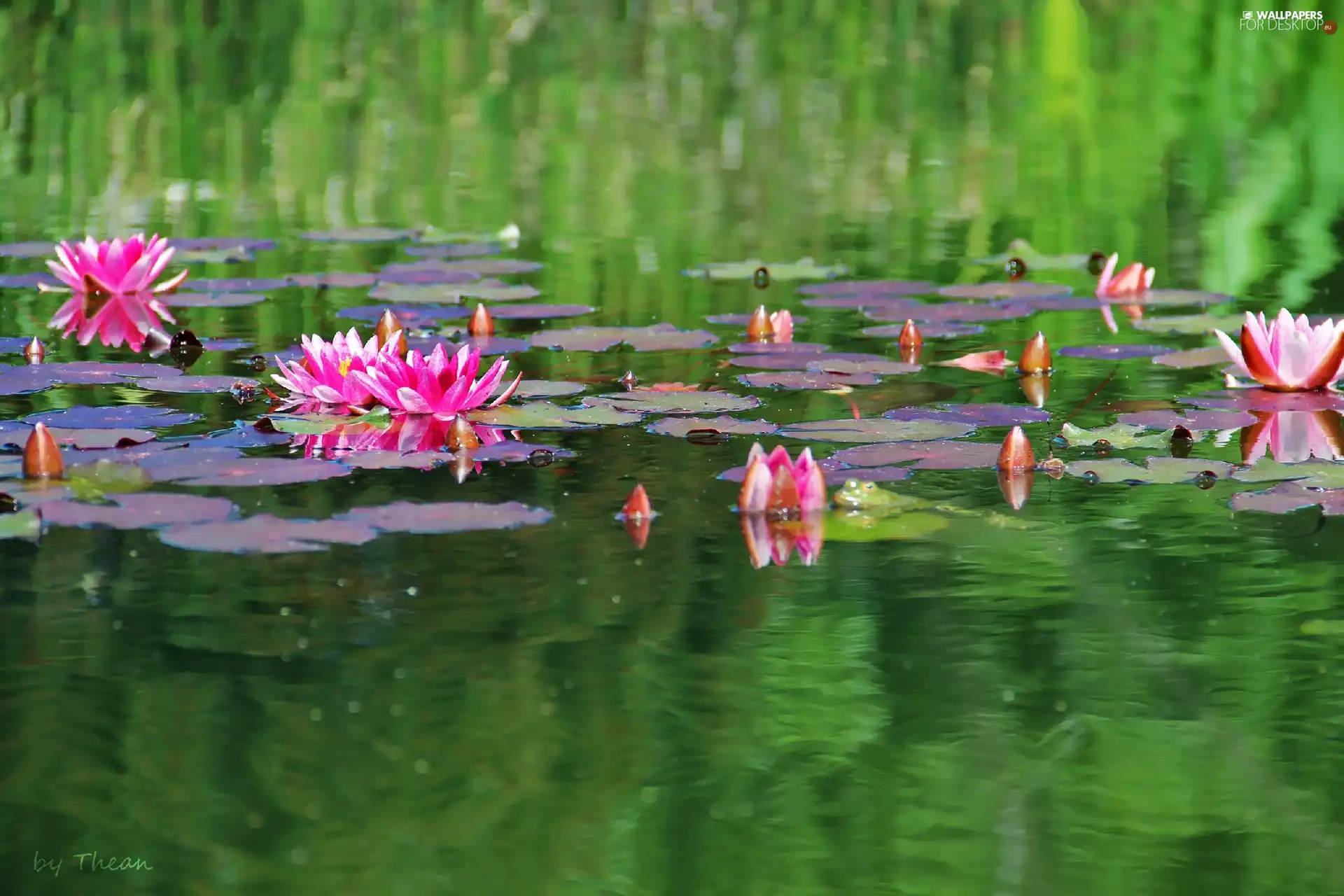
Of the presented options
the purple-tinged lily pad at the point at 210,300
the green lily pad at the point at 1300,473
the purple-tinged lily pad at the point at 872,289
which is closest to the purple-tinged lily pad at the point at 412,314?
the purple-tinged lily pad at the point at 210,300

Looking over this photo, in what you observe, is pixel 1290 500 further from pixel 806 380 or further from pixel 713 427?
pixel 806 380

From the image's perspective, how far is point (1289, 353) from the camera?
4.50 meters

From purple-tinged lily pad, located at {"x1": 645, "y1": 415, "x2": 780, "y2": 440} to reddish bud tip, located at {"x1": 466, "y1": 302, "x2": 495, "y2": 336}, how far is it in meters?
Answer: 1.30

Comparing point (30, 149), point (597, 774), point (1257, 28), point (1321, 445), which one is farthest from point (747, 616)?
point (1257, 28)

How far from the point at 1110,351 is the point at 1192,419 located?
96 cm

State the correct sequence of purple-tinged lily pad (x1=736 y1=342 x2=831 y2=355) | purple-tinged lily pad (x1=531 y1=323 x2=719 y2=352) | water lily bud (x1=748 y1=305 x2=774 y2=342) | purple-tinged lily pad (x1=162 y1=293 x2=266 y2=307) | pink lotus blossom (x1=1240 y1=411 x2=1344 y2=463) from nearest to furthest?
1. pink lotus blossom (x1=1240 y1=411 x2=1344 y2=463)
2. purple-tinged lily pad (x1=736 y1=342 x2=831 y2=355)
3. purple-tinged lily pad (x1=531 y1=323 x2=719 y2=352)
4. water lily bud (x1=748 y1=305 x2=774 y2=342)
5. purple-tinged lily pad (x1=162 y1=293 x2=266 y2=307)

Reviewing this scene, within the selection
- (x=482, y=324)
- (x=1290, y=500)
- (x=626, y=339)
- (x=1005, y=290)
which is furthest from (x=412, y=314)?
(x=1290, y=500)

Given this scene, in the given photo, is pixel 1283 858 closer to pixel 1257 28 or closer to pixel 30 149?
pixel 30 149

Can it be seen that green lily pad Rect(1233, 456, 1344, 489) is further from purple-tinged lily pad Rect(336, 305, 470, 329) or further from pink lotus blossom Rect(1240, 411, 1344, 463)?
purple-tinged lily pad Rect(336, 305, 470, 329)

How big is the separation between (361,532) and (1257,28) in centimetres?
1304

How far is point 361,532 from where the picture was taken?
3184 millimetres

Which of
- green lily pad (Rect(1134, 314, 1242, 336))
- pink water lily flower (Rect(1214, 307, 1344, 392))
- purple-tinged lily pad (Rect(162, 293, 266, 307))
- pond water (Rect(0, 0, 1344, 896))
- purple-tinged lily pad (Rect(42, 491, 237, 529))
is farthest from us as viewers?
purple-tinged lily pad (Rect(162, 293, 266, 307))

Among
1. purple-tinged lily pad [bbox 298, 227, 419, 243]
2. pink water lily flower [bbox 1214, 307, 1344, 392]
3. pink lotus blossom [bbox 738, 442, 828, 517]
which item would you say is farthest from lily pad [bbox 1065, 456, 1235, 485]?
purple-tinged lily pad [bbox 298, 227, 419, 243]

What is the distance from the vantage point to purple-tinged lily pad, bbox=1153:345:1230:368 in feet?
16.1
